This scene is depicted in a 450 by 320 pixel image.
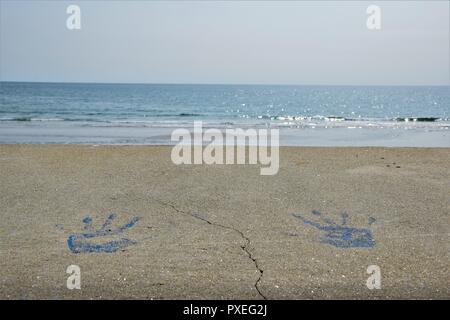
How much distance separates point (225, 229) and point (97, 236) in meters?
1.54

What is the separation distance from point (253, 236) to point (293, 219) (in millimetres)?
927

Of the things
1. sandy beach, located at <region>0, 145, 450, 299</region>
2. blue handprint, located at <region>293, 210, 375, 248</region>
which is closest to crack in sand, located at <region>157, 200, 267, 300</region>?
sandy beach, located at <region>0, 145, 450, 299</region>

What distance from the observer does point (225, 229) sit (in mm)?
6047

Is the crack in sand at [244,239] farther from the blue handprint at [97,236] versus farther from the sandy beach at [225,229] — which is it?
the blue handprint at [97,236]

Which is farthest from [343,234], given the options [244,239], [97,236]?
[97,236]

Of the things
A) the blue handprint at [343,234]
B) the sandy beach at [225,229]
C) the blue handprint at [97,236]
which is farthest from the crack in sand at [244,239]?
the blue handprint at [343,234]

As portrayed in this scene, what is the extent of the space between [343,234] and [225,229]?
144 cm

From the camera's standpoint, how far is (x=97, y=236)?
5.70 m

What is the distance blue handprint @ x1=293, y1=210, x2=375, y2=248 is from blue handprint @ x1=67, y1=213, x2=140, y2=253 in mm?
2278

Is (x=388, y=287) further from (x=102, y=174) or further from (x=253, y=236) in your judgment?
(x=102, y=174)

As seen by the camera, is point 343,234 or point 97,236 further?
point 343,234

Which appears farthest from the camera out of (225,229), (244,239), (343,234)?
(225,229)

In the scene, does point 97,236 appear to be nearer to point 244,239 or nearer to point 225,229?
point 225,229

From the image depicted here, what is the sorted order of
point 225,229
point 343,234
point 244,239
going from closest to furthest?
point 244,239 → point 343,234 → point 225,229
